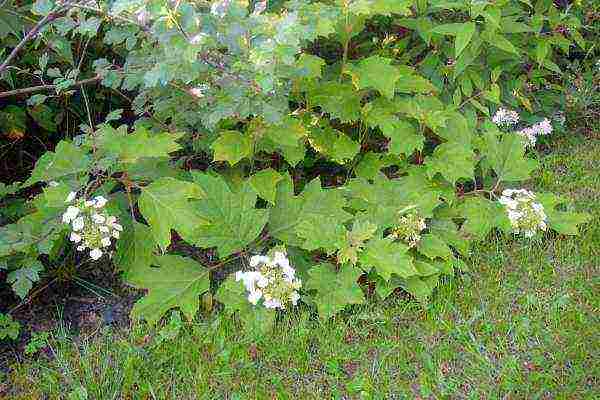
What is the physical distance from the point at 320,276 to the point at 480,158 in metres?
1.19

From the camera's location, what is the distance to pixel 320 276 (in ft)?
8.90

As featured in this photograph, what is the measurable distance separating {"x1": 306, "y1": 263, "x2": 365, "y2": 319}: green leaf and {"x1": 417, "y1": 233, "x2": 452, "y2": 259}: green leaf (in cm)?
34

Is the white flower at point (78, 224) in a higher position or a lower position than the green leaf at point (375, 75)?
lower

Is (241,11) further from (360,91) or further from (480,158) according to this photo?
(480,158)

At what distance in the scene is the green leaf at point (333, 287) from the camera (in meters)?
2.64

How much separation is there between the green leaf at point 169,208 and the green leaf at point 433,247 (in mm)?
968

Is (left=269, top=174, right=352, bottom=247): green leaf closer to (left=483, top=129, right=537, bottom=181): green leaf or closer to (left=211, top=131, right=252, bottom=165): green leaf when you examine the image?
(left=211, top=131, right=252, bottom=165): green leaf

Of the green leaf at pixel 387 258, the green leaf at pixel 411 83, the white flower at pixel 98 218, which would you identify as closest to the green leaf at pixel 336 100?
the green leaf at pixel 411 83

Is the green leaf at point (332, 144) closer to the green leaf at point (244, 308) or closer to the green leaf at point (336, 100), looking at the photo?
the green leaf at point (336, 100)

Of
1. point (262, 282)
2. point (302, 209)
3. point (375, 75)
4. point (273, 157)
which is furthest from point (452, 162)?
point (262, 282)

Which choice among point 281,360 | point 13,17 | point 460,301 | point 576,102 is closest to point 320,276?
point 281,360

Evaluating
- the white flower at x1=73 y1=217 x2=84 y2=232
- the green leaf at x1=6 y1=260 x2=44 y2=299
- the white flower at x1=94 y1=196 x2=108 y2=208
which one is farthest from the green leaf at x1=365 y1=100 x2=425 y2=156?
the green leaf at x1=6 y1=260 x2=44 y2=299

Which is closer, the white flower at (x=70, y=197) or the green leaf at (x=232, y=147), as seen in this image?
the white flower at (x=70, y=197)

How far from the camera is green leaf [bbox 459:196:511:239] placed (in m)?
3.03
